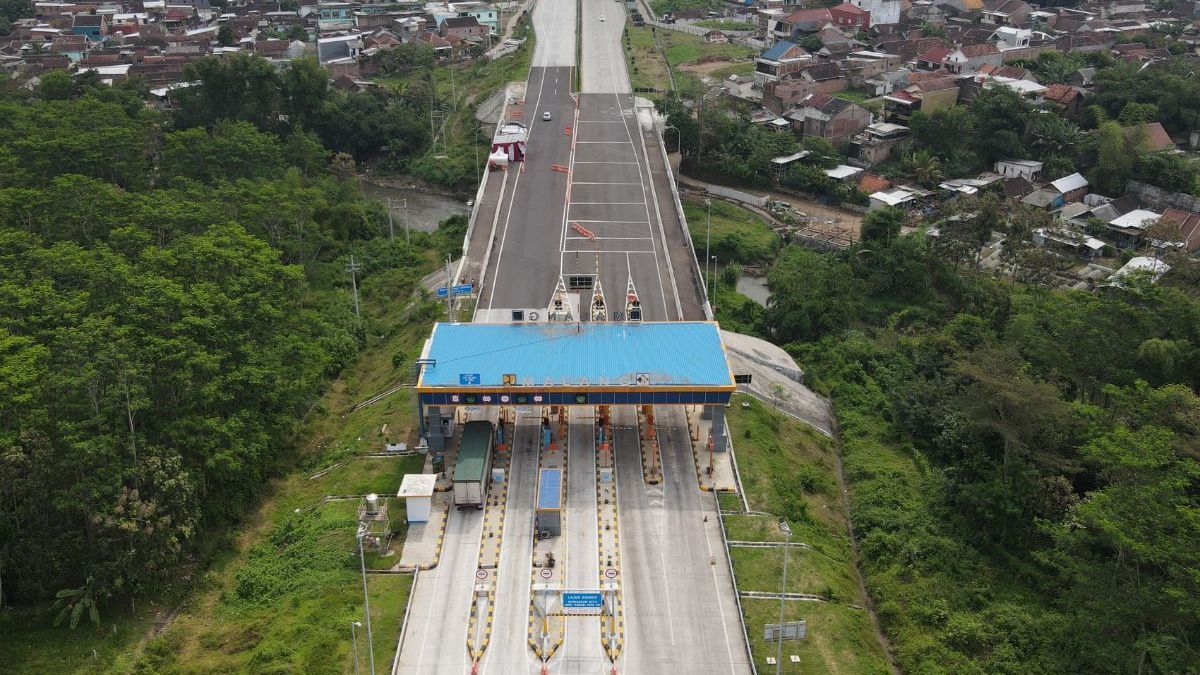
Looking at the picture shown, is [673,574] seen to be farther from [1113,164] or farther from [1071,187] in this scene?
[1113,164]

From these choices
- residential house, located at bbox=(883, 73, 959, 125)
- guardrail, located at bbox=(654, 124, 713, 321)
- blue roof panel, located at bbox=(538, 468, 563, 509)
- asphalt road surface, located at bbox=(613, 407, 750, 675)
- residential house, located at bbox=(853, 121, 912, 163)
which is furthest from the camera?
residential house, located at bbox=(883, 73, 959, 125)

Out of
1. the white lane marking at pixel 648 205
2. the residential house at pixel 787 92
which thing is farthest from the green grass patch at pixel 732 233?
the residential house at pixel 787 92

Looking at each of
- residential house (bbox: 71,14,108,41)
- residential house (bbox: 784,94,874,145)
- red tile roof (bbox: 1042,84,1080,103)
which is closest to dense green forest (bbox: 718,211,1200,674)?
residential house (bbox: 784,94,874,145)

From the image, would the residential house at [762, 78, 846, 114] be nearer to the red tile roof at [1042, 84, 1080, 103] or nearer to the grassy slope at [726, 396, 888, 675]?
the red tile roof at [1042, 84, 1080, 103]

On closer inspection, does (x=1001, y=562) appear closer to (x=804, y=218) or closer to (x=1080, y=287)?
(x=1080, y=287)

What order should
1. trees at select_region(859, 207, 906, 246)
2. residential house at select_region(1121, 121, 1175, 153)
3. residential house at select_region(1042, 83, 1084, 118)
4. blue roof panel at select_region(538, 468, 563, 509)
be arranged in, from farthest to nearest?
residential house at select_region(1042, 83, 1084, 118) → residential house at select_region(1121, 121, 1175, 153) → trees at select_region(859, 207, 906, 246) → blue roof panel at select_region(538, 468, 563, 509)

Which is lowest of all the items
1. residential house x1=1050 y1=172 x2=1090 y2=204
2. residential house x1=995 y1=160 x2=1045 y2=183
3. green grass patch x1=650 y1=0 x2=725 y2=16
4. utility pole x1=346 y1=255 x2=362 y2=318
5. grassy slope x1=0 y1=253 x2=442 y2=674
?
grassy slope x1=0 y1=253 x2=442 y2=674
